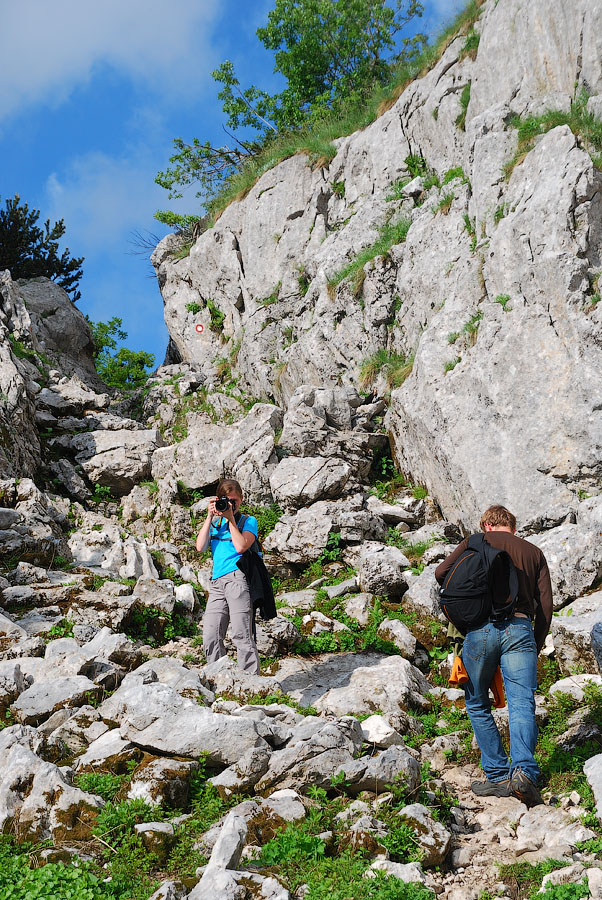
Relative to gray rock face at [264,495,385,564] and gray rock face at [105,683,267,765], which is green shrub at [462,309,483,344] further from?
gray rock face at [105,683,267,765]

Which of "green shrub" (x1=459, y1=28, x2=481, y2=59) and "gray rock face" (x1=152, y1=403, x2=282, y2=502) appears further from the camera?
"green shrub" (x1=459, y1=28, x2=481, y2=59)

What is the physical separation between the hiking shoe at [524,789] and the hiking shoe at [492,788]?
15 cm

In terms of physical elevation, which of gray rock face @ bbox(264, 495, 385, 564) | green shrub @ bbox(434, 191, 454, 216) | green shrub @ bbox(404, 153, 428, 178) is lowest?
gray rock face @ bbox(264, 495, 385, 564)

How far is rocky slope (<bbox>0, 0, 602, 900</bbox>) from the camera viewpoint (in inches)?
166

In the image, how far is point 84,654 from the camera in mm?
6754

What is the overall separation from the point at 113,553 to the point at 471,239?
9.62 m

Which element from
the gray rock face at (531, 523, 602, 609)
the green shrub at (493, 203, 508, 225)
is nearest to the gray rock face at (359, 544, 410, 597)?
the gray rock face at (531, 523, 602, 609)

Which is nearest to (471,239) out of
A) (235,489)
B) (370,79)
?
(235,489)

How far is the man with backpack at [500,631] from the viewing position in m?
4.74

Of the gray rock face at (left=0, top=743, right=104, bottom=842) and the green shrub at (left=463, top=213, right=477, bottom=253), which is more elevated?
the green shrub at (left=463, top=213, right=477, bottom=253)

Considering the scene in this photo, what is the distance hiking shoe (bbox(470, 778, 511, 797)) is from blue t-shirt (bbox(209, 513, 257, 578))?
9.57 ft

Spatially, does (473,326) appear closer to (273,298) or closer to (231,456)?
(231,456)

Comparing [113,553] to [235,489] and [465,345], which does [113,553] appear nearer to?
[235,489]

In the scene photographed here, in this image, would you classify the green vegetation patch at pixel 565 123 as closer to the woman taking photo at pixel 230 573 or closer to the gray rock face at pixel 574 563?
the gray rock face at pixel 574 563
